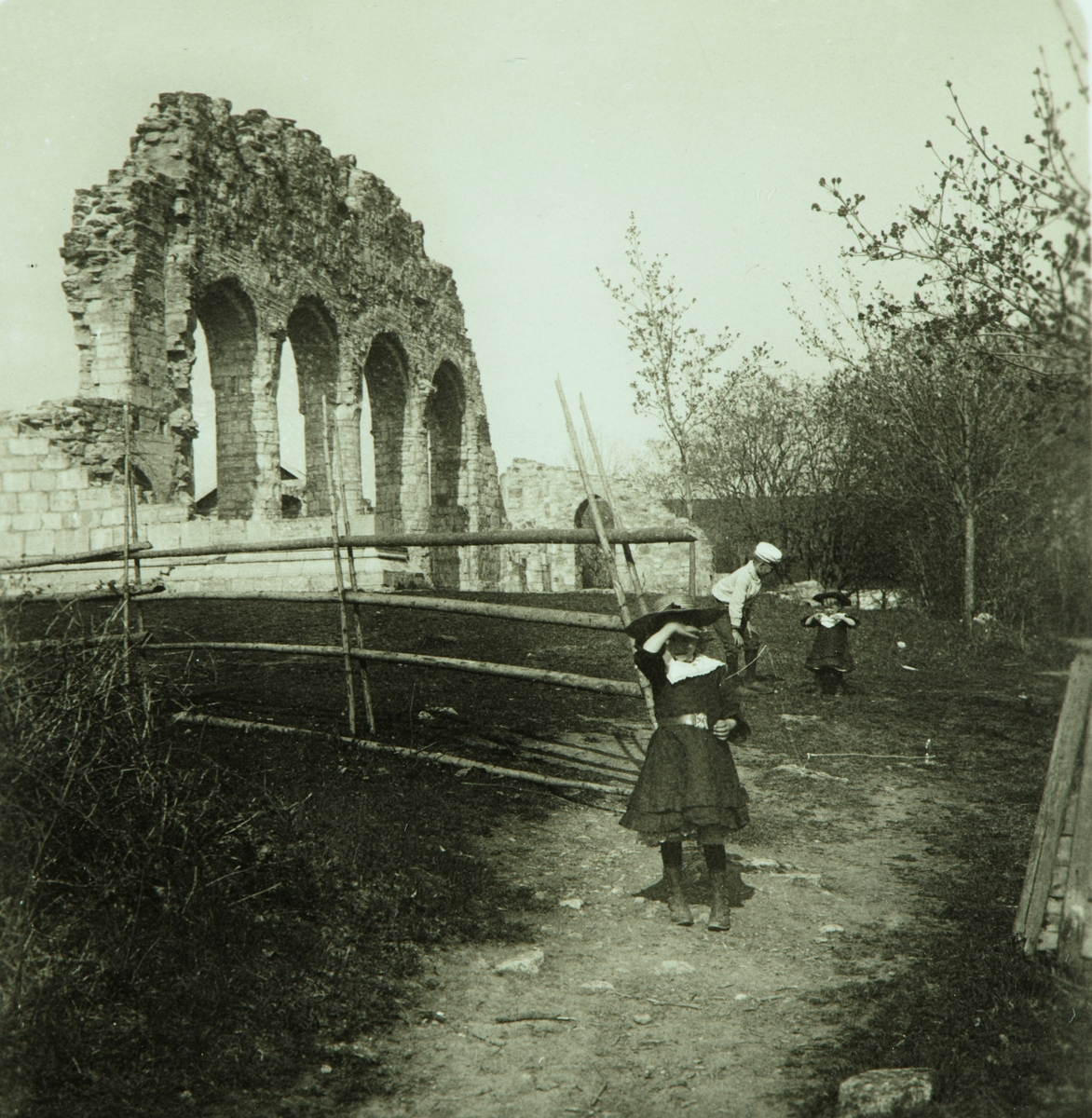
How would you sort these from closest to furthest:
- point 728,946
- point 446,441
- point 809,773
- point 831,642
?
point 728,946 < point 809,773 < point 831,642 < point 446,441

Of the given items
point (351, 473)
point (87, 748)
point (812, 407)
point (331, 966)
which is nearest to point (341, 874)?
point (331, 966)

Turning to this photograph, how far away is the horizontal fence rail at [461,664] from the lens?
5.34m

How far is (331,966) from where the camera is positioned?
3.39 meters

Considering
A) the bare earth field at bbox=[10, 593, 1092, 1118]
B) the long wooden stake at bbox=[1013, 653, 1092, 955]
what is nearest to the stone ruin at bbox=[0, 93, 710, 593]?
the bare earth field at bbox=[10, 593, 1092, 1118]

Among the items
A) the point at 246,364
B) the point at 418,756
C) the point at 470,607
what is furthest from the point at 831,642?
the point at 246,364

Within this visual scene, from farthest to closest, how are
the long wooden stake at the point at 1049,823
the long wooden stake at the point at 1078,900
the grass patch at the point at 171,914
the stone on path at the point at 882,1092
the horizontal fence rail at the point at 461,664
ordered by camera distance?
the horizontal fence rail at the point at 461,664 → the long wooden stake at the point at 1049,823 → the long wooden stake at the point at 1078,900 → the grass patch at the point at 171,914 → the stone on path at the point at 882,1092

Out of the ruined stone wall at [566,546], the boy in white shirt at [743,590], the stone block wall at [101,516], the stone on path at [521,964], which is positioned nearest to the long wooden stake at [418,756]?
the stone on path at [521,964]

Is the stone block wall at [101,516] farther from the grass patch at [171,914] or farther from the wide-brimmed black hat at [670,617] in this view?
the wide-brimmed black hat at [670,617]

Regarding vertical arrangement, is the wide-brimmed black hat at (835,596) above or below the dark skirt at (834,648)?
above

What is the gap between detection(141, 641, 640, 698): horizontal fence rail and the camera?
17.5 feet

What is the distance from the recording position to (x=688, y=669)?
165 inches

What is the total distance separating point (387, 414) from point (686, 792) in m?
18.3

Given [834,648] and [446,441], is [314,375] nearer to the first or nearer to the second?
[446,441]

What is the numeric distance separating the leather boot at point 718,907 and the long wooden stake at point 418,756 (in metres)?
1.38
